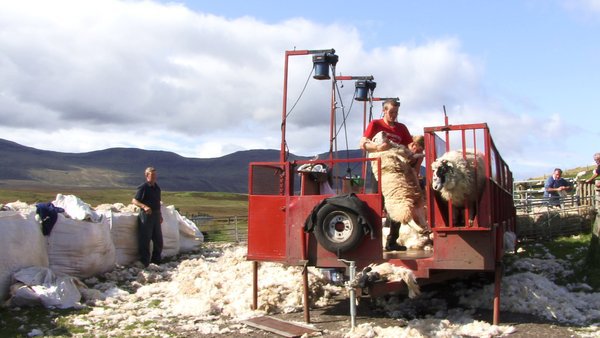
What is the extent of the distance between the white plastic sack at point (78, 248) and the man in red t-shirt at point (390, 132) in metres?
4.69

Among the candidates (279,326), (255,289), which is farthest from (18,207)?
(279,326)

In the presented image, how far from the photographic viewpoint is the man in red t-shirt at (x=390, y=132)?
7.12 meters

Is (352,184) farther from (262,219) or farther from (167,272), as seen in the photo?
(167,272)

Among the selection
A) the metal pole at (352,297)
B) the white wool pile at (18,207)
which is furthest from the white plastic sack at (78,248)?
the metal pole at (352,297)

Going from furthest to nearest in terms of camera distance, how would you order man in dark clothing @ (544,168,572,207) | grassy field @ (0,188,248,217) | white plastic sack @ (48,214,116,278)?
grassy field @ (0,188,248,217)
man in dark clothing @ (544,168,572,207)
white plastic sack @ (48,214,116,278)

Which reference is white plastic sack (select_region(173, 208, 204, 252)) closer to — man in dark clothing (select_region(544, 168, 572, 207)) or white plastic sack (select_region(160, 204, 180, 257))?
white plastic sack (select_region(160, 204, 180, 257))

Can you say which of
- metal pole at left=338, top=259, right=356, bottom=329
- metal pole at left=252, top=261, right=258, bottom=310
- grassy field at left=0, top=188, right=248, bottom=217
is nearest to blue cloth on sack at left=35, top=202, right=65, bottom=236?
metal pole at left=252, top=261, right=258, bottom=310

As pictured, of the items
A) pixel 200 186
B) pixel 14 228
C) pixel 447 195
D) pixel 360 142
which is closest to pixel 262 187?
pixel 360 142

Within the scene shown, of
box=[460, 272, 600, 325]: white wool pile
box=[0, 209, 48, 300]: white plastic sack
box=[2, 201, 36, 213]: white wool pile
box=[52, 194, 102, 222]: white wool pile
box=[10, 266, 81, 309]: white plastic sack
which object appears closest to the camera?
box=[460, 272, 600, 325]: white wool pile

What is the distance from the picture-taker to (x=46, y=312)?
7.35m

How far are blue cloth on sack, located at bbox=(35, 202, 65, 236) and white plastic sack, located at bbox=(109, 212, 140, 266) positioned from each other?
1587mm

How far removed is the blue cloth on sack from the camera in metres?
8.84

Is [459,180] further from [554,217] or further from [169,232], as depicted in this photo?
[554,217]

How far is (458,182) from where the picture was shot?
601 centimetres
